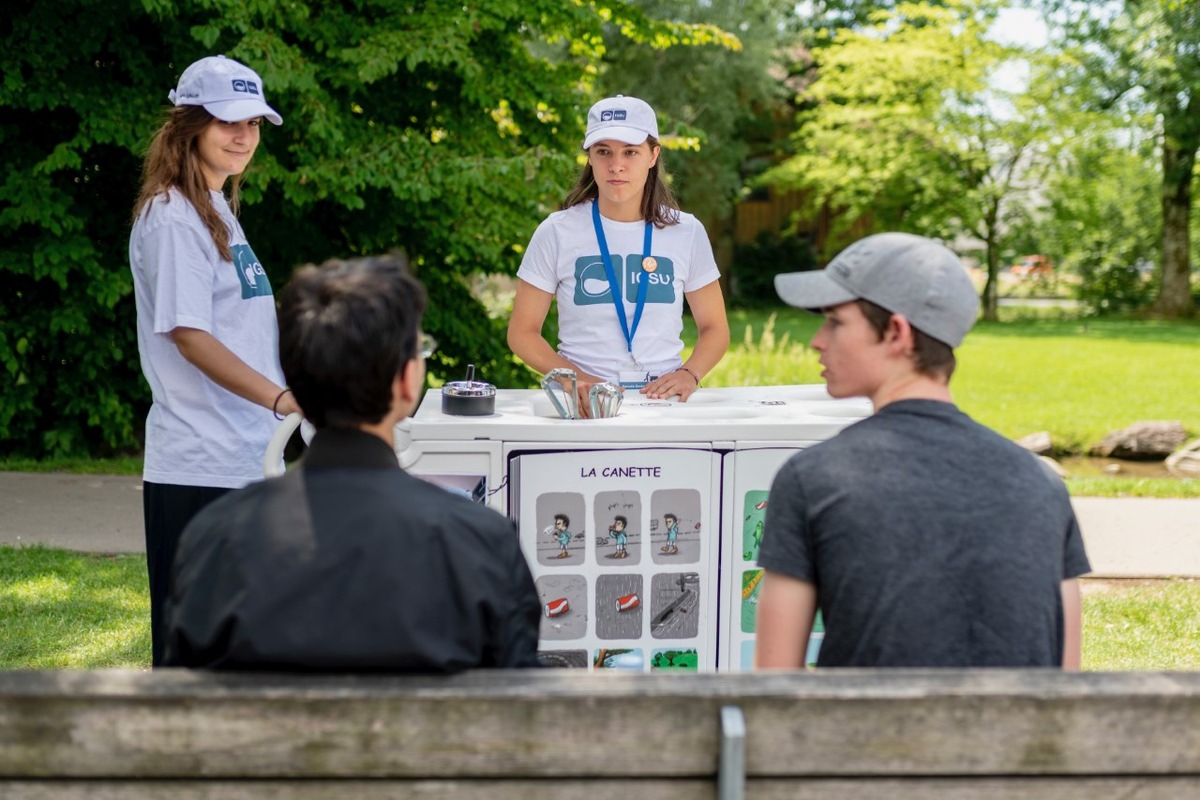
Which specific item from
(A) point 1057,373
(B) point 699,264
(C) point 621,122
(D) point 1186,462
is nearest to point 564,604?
(B) point 699,264

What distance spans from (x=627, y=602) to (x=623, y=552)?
141 millimetres

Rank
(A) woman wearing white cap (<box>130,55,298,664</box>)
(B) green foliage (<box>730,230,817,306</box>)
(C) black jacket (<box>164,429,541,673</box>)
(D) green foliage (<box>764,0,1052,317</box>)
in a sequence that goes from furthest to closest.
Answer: (B) green foliage (<box>730,230,817,306</box>) < (D) green foliage (<box>764,0,1052,317</box>) < (A) woman wearing white cap (<box>130,55,298,664</box>) < (C) black jacket (<box>164,429,541,673</box>)

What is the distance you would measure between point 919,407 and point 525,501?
5.11 ft

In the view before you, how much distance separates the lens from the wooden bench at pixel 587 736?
1.65 metres

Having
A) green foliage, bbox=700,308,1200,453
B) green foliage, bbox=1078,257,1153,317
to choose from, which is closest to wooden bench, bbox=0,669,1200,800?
green foliage, bbox=700,308,1200,453

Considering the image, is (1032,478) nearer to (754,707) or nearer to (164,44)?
(754,707)

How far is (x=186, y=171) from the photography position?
3289 mm

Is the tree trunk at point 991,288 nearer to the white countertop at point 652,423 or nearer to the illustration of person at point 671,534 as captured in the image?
the white countertop at point 652,423

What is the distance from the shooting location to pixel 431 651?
5.97 ft

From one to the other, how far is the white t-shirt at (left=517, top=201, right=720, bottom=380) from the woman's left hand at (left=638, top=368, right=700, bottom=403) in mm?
107

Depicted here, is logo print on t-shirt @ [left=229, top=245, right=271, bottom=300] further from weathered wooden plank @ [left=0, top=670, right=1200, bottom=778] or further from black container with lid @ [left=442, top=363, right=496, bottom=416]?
weathered wooden plank @ [left=0, top=670, right=1200, bottom=778]

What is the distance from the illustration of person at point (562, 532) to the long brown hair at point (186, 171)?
1083mm

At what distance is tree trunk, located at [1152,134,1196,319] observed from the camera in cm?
3209

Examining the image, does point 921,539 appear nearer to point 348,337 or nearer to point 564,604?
point 348,337
